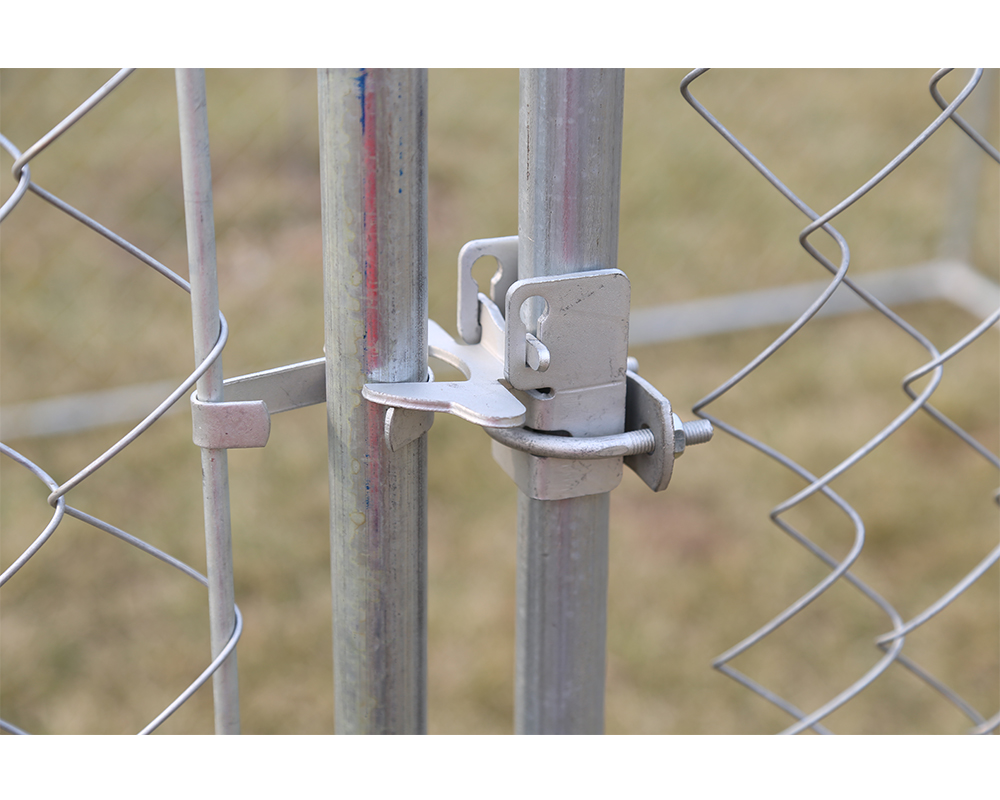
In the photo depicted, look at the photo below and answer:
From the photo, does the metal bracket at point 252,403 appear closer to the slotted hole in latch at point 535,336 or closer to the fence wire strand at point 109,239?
the fence wire strand at point 109,239

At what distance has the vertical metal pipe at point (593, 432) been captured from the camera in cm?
72

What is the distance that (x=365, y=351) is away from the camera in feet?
2.42

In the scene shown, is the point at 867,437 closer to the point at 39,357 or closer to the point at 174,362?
the point at 174,362

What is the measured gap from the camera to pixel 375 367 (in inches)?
29.2

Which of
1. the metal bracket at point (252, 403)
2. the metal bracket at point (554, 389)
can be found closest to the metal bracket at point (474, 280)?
the metal bracket at point (554, 389)

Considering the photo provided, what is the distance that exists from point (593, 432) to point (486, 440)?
6.02ft

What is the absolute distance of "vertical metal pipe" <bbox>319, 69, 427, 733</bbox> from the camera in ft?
2.23

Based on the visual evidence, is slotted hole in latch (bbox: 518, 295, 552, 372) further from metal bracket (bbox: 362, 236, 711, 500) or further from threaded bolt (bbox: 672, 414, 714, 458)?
threaded bolt (bbox: 672, 414, 714, 458)

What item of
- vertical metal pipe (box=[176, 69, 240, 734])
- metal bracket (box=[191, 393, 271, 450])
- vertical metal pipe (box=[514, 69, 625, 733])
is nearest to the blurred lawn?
vertical metal pipe (box=[514, 69, 625, 733])

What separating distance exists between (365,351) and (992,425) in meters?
2.34

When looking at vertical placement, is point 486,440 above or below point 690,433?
below

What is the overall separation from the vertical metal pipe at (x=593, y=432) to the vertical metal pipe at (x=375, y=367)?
0.08 metres

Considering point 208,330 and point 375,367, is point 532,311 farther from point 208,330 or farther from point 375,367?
point 208,330

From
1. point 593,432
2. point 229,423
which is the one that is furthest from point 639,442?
point 229,423
